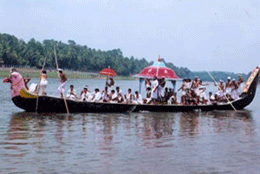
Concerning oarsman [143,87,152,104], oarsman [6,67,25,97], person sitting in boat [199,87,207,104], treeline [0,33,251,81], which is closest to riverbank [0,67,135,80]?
treeline [0,33,251,81]

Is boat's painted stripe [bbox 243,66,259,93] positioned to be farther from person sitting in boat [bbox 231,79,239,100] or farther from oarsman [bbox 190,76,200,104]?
oarsman [bbox 190,76,200,104]

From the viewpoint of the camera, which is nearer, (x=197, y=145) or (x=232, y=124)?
(x=197, y=145)

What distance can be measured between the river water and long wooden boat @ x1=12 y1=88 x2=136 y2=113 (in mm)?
458

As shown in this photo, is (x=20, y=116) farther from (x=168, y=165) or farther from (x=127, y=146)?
(x=168, y=165)

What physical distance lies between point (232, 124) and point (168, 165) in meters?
10.8

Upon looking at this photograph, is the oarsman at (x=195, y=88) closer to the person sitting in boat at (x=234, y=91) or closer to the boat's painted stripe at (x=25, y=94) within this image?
the person sitting in boat at (x=234, y=91)

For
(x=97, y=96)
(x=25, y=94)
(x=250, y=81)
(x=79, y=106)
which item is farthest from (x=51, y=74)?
(x=25, y=94)

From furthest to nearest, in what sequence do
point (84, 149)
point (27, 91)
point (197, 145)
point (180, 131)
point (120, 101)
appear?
point (120, 101) → point (27, 91) → point (180, 131) → point (197, 145) → point (84, 149)

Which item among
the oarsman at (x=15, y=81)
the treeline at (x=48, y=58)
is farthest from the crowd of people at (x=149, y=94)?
the treeline at (x=48, y=58)

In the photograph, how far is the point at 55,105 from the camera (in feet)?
74.7

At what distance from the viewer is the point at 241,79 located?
30453 millimetres

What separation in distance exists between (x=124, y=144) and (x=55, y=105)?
855 cm

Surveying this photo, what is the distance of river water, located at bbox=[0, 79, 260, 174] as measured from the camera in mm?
11758

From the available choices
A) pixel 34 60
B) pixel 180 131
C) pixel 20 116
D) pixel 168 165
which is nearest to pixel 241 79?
pixel 180 131
